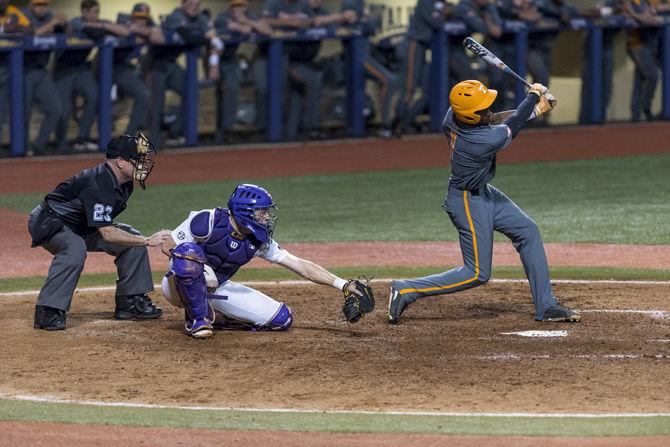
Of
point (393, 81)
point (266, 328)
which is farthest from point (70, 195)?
point (393, 81)

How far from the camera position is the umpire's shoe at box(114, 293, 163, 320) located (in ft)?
30.2

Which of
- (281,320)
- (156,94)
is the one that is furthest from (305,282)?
(156,94)

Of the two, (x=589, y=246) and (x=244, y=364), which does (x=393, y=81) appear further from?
(x=244, y=364)

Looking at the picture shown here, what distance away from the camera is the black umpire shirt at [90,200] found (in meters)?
8.50

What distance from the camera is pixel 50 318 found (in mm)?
8836

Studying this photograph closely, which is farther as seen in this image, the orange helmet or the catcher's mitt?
the orange helmet

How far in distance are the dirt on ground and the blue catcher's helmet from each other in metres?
0.72

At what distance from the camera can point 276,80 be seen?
19172 millimetres

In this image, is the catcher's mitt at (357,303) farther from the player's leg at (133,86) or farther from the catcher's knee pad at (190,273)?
the player's leg at (133,86)

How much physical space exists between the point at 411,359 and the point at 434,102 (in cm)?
1253

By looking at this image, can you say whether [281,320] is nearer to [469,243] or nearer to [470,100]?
[469,243]

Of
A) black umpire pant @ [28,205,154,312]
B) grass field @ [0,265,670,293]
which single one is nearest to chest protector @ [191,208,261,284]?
black umpire pant @ [28,205,154,312]

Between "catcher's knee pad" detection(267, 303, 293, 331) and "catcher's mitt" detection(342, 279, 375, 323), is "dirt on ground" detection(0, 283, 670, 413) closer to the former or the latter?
"catcher's knee pad" detection(267, 303, 293, 331)

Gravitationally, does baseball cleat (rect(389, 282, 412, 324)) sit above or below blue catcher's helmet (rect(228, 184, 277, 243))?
below
